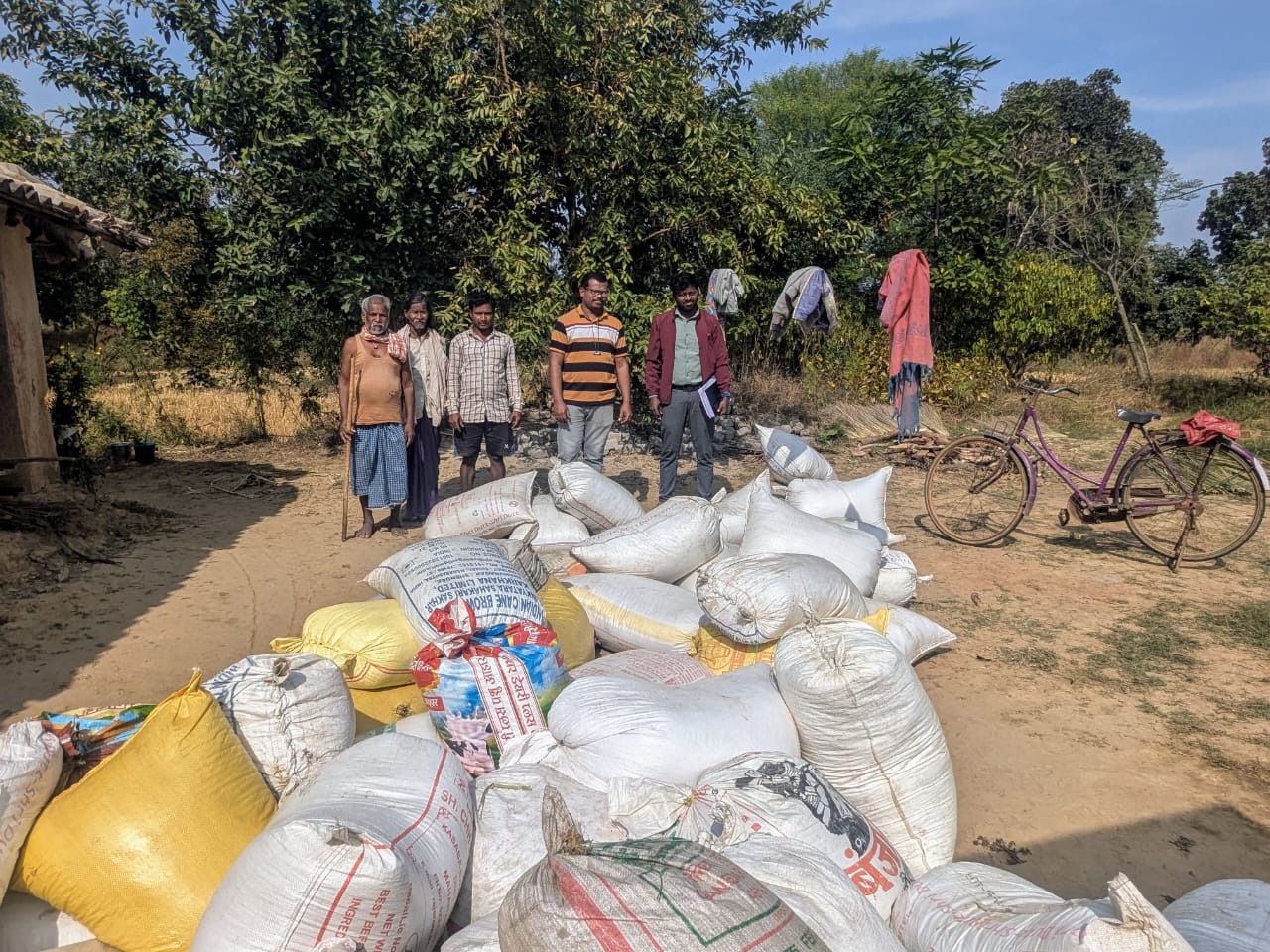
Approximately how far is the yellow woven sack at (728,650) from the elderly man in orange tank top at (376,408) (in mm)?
2897

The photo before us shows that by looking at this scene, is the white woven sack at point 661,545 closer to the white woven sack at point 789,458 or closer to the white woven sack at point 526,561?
the white woven sack at point 526,561

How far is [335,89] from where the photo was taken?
7.50m

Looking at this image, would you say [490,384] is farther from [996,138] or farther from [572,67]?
[996,138]

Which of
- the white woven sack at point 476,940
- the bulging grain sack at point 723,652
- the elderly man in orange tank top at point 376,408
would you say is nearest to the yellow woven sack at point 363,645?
the bulging grain sack at point 723,652

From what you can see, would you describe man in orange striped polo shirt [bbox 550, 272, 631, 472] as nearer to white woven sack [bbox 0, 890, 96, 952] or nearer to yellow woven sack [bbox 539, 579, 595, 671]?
yellow woven sack [bbox 539, 579, 595, 671]

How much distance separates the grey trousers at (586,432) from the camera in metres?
5.21

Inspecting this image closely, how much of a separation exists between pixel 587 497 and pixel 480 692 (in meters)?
2.05

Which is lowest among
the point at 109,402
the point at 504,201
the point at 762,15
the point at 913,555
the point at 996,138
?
the point at 913,555

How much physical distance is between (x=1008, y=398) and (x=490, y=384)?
7.79 metres

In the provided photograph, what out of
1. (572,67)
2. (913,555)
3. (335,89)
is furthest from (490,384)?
(335,89)

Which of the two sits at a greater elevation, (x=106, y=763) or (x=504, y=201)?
(x=504, y=201)

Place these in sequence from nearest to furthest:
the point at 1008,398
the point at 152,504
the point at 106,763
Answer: the point at 106,763 < the point at 152,504 < the point at 1008,398

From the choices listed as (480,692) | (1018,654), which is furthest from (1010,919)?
(1018,654)

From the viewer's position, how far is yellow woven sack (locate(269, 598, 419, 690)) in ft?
8.25
